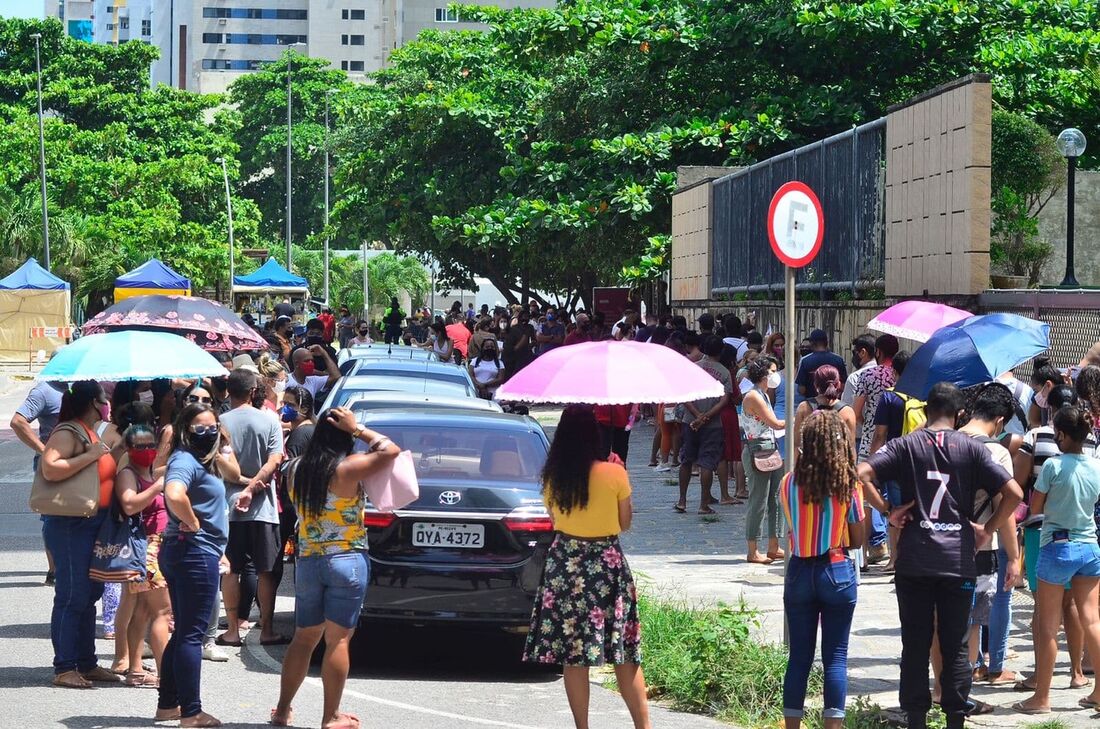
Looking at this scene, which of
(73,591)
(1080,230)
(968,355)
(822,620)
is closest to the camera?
(822,620)

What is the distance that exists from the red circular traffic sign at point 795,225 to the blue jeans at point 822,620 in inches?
100

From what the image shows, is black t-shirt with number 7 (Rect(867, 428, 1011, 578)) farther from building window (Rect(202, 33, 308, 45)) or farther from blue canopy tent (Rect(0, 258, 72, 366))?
building window (Rect(202, 33, 308, 45))

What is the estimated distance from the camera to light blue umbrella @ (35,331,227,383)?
8727mm

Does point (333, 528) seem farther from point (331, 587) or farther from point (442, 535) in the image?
point (442, 535)

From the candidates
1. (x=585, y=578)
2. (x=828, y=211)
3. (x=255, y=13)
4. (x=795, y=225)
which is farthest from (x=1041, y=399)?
(x=255, y=13)

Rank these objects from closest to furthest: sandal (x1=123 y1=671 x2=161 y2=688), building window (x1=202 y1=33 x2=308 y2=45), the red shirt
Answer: sandal (x1=123 y1=671 x2=161 y2=688) → the red shirt → building window (x1=202 y1=33 x2=308 y2=45)

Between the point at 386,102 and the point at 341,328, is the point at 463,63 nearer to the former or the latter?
the point at 386,102

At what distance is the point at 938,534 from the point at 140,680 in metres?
4.40

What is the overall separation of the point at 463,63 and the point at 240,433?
113ft

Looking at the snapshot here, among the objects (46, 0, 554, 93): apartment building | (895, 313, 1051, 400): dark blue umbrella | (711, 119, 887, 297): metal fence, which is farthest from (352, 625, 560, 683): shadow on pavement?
(46, 0, 554, 93): apartment building

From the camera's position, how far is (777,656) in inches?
333

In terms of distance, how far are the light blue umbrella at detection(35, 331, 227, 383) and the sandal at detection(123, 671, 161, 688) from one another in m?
1.64

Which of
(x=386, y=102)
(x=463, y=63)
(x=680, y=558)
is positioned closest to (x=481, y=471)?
(x=680, y=558)

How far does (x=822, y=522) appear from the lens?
6.98 m
